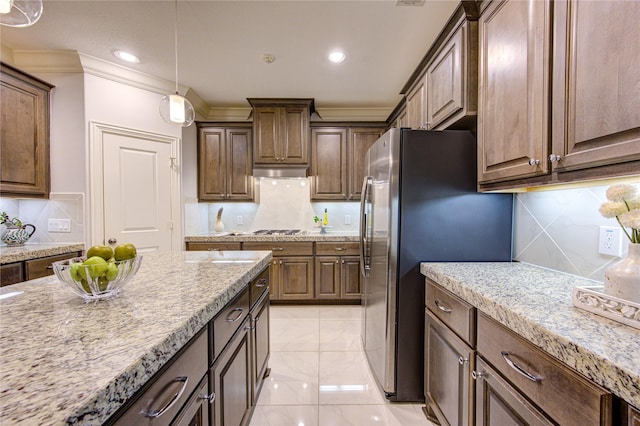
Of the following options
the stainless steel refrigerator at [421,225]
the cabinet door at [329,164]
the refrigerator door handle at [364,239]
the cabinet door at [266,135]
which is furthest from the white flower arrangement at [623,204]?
the cabinet door at [266,135]

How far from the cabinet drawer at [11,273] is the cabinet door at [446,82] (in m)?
3.23

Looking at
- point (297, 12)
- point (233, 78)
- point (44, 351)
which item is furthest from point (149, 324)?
point (233, 78)

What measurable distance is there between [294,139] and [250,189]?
0.90 m

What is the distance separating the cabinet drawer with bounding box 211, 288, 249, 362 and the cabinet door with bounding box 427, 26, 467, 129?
1667 millimetres

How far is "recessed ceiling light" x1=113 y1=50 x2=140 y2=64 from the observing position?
2.42m

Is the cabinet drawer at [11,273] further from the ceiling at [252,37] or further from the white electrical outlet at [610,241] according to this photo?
the white electrical outlet at [610,241]

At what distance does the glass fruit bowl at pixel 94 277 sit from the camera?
85cm

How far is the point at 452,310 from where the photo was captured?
4.21 feet

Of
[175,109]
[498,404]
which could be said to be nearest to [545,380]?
[498,404]

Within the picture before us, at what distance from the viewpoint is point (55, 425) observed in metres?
0.38

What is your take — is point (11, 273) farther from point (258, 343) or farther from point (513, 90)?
point (513, 90)

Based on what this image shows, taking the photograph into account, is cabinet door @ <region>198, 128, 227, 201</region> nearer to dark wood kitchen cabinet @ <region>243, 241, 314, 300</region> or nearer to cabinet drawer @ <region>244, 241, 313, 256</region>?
cabinet drawer @ <region>244, 241, 313, 256</region>

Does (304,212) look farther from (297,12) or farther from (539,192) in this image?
(539,192)

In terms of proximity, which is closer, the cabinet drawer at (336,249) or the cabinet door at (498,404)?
the cabinet door at (498,404)
